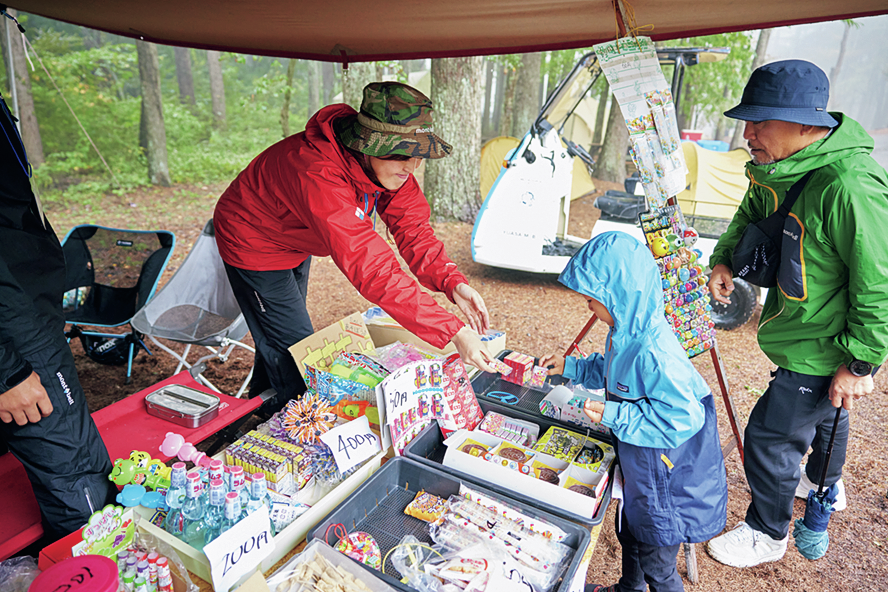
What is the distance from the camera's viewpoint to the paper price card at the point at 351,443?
1739 mm

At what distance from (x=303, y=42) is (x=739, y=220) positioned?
2479 millimetres

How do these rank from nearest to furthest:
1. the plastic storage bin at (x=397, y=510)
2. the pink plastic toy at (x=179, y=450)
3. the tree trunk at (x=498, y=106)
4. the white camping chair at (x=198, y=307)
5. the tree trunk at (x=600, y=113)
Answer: the plastic storage bin at (x=397, y=510) → the pink plastic toy at (x=179, y=450) → the white camping chair at (x=198, y=307) → the tree trunk at (x=600, y=113) → the tree trunk at (x=498, y=106)

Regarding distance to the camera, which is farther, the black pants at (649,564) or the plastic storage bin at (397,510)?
the black pants at (649,564)

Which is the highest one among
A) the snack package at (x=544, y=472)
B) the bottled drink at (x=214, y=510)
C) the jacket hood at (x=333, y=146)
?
the jacket hood at (x=333, y=146)

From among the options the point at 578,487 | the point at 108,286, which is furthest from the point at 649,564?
the point at 108,286

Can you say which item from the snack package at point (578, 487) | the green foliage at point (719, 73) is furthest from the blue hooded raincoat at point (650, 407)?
the green foliage at point (719, 73)

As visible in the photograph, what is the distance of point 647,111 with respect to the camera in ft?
6.89

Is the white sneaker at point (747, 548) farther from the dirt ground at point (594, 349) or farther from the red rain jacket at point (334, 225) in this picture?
the red rain jacket at point (334, 225)

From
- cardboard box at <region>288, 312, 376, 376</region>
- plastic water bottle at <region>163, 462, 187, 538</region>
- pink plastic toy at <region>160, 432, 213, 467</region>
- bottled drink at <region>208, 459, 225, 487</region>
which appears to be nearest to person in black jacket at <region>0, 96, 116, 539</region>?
pink plastic toy at <region>160, 432, 213, 467</region>

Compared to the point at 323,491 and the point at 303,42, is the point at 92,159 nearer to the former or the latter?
the point at 303,42

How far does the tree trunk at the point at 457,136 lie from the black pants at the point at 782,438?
5270mm

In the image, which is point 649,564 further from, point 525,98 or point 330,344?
point 525,98

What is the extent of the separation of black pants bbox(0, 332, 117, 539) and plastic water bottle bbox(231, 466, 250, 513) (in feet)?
2.43

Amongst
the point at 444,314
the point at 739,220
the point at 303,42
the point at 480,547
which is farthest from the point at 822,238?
the point at 303,42
